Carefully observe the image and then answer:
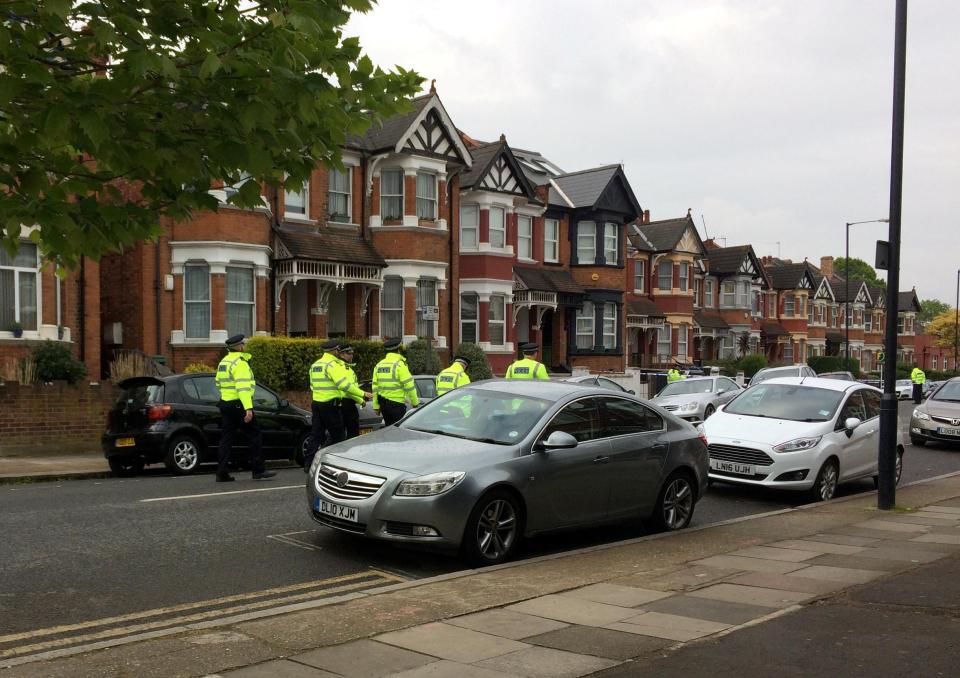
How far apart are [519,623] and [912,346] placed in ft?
315

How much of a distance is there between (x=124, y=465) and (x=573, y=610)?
9.67 metres

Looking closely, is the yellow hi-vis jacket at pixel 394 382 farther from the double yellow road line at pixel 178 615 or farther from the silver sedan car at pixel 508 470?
the double yellow road line at pixel 178 615

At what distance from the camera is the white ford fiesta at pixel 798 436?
38.6 feet

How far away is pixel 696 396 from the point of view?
22547mm

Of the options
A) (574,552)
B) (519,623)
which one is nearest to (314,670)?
(519,623)

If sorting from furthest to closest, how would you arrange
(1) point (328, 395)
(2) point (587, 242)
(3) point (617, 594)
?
(2) point (587, 242)
(1) point (328, 395)
(3) point (617, 594)

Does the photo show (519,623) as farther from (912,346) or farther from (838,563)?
(912,346)

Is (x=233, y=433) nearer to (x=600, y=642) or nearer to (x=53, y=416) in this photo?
(x=53, y=416)

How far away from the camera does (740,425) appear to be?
41.5 feet

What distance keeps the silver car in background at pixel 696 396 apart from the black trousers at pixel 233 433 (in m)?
11.0

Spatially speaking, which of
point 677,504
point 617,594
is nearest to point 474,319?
point 677,504

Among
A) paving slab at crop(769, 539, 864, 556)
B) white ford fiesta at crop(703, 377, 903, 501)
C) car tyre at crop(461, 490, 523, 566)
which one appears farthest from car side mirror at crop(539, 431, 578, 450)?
white ford fiesta at crop(703, 377, 903, 501)

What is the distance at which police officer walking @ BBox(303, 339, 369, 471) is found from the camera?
12406 millimetres

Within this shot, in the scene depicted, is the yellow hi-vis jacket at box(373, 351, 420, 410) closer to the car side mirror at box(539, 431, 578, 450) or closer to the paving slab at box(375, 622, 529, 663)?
the car side mirror at box(539, 431, 578, 450)
